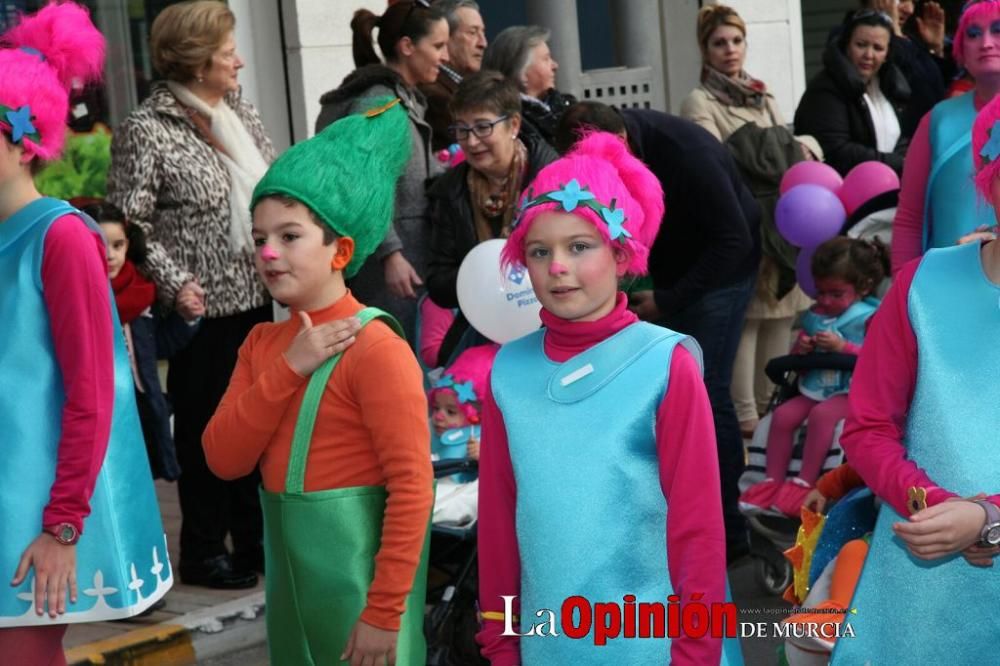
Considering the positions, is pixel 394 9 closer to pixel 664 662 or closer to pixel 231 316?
pixel 231 316

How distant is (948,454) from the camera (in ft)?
10.2

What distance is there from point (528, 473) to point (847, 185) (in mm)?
4227

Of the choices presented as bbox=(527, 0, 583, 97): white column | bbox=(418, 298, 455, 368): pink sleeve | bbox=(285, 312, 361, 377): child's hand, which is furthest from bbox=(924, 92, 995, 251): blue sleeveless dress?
bbox=(527, 0, 583, 97): white column

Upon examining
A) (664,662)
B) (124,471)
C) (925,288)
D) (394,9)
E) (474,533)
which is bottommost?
(474,533)

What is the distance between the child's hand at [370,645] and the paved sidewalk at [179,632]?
8.20ft

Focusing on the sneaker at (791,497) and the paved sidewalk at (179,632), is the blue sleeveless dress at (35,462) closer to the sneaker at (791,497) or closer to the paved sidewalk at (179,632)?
the paved sidewalk at (179,632)

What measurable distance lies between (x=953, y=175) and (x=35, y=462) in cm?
296

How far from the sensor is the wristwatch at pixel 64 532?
3.62 m

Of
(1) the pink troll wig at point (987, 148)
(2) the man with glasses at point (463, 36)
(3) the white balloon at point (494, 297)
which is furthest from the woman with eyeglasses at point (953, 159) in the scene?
(2) the man with glasses at point (463, 36)

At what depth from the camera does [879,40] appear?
9000mm

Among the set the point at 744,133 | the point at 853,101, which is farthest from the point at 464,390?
the point at 853,101

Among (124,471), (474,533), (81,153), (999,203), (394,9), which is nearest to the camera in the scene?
(999,203)

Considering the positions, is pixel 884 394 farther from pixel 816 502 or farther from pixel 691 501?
pixel 816 502

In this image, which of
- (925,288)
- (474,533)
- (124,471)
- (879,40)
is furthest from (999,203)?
(879,40)
